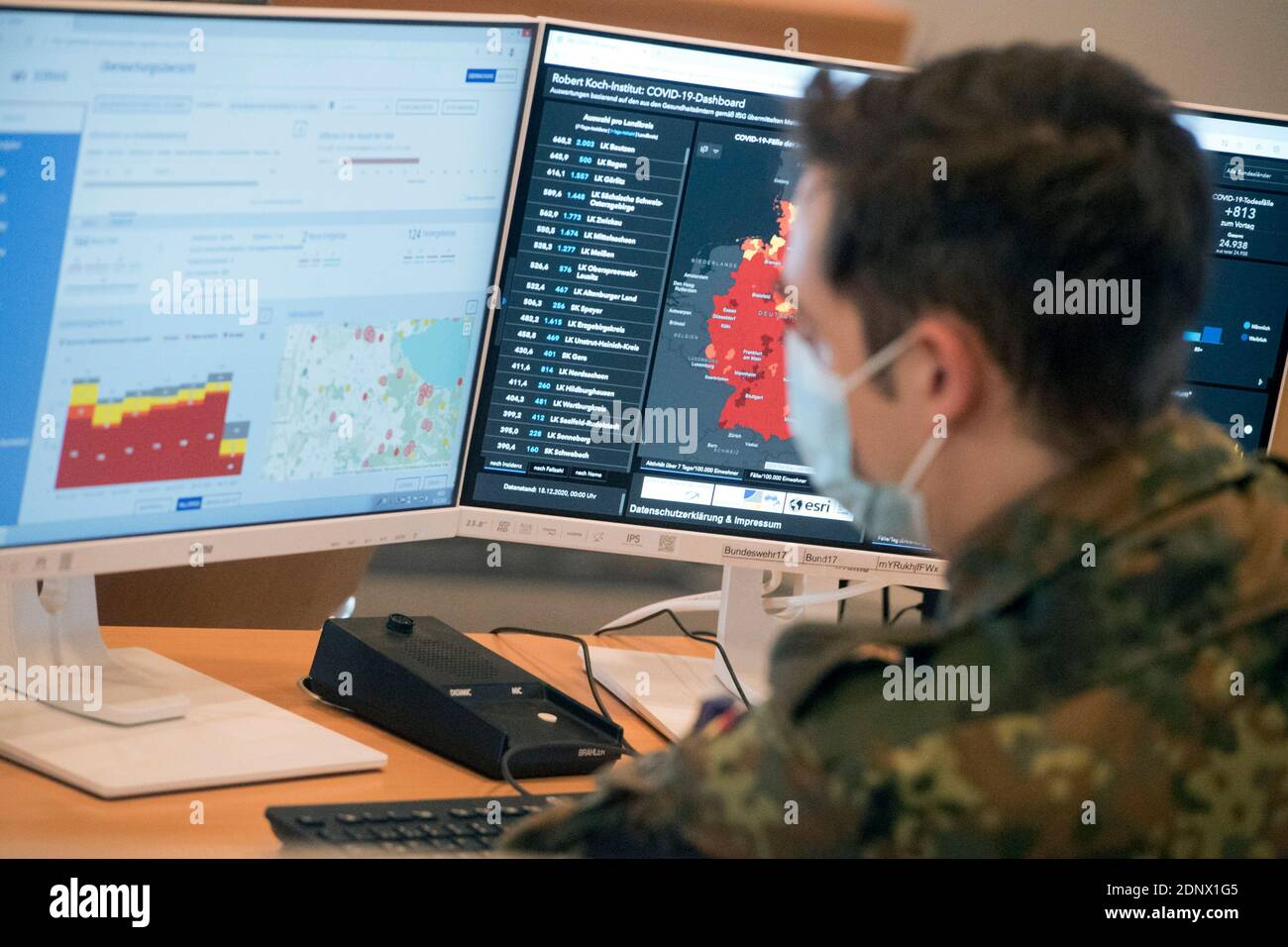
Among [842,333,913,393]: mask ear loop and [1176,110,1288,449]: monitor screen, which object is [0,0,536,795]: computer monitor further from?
[1176,110,1288,449]: monitor screen

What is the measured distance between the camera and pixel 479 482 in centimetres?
138

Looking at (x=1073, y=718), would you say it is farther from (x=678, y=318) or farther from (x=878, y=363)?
(x=678, y=318)

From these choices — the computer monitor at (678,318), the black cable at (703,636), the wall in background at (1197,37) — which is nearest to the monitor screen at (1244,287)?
the computer monitor at (678,318)

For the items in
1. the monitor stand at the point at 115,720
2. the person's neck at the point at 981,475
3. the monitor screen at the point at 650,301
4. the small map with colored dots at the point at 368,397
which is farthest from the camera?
the monitor screen at the point at 650,301

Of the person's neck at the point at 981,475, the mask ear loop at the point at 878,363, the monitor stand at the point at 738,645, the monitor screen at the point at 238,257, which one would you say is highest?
the monitor screen at the point at 238,257

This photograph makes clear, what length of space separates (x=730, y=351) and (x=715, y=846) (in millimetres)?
721

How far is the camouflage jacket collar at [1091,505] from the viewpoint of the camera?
0.74m

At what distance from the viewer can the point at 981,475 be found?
0.81m

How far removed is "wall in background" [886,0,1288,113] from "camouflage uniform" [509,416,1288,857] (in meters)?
3.44

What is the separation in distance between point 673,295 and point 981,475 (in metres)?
0.60

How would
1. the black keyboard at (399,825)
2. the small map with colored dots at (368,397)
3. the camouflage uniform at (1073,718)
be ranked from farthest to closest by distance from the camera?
the small map with colored dots at (368,397)
the black keyboard at (399,825)
the camouflage uniform at (1073,718)

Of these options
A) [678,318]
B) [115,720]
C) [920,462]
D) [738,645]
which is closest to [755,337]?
[678,318]

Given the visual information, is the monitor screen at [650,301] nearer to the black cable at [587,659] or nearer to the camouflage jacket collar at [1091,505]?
the black cable at [587,659]

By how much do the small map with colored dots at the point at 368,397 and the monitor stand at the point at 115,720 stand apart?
0.20 meters
